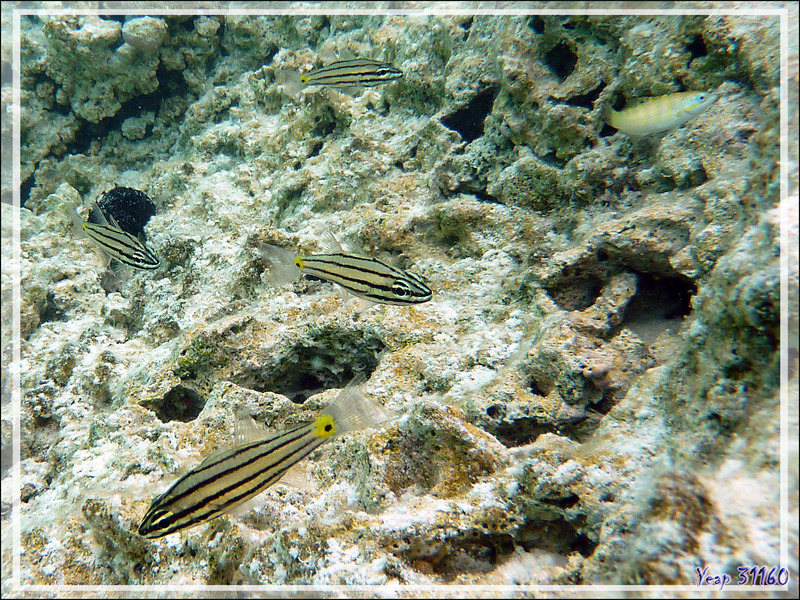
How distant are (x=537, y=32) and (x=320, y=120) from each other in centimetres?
214

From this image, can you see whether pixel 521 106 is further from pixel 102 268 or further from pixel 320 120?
pixel 102 268

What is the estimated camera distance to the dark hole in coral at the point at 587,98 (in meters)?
2.88

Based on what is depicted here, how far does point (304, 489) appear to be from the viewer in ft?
6.29

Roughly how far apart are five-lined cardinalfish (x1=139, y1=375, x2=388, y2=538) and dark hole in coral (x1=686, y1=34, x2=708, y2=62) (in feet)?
9.47

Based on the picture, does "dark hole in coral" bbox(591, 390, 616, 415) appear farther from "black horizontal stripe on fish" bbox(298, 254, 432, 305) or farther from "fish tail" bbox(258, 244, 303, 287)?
"fish tail" bbox(258, 244, 303, 287)

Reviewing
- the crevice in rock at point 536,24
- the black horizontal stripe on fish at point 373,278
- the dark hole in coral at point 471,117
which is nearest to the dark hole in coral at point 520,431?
the black horizontal stripe on fish at point 373,278

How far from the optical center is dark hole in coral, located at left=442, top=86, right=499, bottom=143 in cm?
347

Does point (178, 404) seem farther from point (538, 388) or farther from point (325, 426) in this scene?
point (538, 388)

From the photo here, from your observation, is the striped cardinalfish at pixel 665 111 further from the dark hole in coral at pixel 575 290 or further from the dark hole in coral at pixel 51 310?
the dark hole in coral at pixel 51 310

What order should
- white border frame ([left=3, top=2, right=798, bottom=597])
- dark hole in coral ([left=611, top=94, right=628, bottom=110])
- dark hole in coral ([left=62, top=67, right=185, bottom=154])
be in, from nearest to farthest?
white border frame ([left=3, top=2, right=798, bottom=597]) < dark hole in coral ([left=611, top=94, right=628, bottom=110]) < dark hole in coral ([left=62, top=67, right=185, bottom=154])

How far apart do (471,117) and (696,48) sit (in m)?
1.63

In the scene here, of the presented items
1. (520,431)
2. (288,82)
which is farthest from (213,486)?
(288,82)

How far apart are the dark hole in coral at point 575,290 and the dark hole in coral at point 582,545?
121 cm

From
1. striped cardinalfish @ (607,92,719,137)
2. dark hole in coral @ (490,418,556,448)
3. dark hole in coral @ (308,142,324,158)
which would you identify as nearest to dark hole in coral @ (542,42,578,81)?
striped cardinalfish @ (607,92,719,137)
